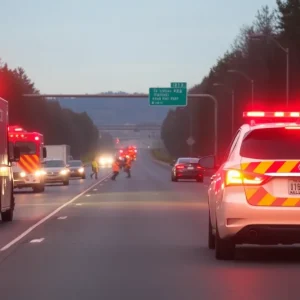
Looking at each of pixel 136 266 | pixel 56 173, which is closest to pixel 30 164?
pixel 56 173

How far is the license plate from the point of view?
15.2 metres

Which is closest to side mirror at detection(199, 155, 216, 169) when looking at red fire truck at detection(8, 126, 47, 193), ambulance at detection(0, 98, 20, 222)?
ambulance at detection(0, 98, 20, 222)

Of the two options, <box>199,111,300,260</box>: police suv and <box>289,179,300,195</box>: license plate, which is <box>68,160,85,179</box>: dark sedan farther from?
<box>289,179,300,195</box>: license plate

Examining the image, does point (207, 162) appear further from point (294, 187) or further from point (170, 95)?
point (170, 95)

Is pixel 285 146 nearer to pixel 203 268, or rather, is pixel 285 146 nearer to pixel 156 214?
pixel 203 268

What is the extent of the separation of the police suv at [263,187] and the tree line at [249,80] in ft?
145

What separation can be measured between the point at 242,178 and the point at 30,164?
115 ft

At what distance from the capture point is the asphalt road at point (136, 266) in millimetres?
12719

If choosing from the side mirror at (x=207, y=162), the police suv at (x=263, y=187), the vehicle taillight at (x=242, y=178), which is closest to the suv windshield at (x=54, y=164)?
the side mirror at (x=207, y=162)

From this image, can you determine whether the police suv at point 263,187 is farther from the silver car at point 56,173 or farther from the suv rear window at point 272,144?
the silver car at point 56,173

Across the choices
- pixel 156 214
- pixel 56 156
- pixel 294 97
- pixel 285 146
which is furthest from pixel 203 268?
pixel 294 97

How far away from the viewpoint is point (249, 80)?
3361 inches

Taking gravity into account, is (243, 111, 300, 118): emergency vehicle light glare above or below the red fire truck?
above

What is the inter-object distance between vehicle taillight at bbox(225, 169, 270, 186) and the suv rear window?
24cm
